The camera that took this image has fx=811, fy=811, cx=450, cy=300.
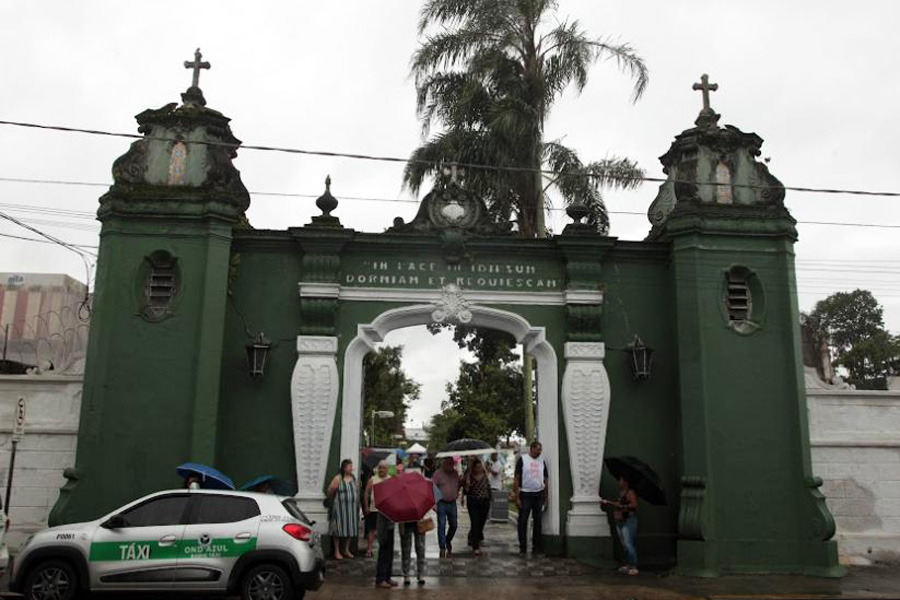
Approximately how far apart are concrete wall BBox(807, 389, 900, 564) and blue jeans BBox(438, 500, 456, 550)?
579cm

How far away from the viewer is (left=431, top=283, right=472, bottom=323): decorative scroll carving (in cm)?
1309

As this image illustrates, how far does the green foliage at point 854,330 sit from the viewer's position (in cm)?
4903

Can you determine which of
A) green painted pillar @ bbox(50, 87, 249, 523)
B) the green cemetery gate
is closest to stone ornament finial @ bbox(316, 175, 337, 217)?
the green cemetery gate

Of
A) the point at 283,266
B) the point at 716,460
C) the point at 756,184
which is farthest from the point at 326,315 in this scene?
the point at 756,184

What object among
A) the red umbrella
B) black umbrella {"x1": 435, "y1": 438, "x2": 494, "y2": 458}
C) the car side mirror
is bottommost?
the car side mirror

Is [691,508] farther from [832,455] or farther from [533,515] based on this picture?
[832,455]

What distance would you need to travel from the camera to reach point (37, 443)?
12.4m

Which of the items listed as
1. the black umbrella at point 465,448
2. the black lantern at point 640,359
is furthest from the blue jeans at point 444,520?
the black umbrella at point 465,448

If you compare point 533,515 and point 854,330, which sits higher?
point 854,330

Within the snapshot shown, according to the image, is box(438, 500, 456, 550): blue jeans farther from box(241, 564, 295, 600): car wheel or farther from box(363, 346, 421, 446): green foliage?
box(363, 346, 421, 446): green foliage

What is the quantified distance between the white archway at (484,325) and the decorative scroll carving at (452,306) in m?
0.02

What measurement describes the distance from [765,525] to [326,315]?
7.32 m

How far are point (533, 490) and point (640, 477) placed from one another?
1.82 m

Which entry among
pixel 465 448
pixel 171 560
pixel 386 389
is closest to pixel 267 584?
pixel 171 560
